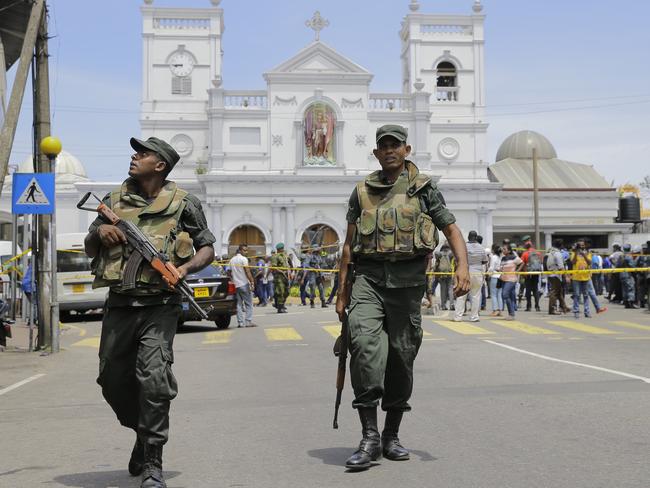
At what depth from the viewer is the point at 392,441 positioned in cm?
550

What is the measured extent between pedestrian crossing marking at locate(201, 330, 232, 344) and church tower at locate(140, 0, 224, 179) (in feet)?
130

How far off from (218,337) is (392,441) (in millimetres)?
10914

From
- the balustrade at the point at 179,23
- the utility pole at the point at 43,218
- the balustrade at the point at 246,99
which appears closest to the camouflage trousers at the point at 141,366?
the utility pole at the point at 43,218

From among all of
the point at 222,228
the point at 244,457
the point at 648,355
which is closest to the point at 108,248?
the point at 244,457

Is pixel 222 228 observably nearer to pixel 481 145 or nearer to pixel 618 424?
pixel 481 145

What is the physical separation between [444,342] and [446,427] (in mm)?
7506

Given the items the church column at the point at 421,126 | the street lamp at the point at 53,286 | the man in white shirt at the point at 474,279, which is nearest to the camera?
the street lamp at the point at 53,286

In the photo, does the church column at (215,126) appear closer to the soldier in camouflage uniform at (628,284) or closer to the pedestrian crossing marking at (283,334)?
the soldier in camouflage uniform at (628,284)

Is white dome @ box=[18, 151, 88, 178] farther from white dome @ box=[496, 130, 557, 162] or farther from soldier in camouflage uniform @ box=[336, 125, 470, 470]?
soldier in camouflage uniform @ box=[336, 125, 470, 470]

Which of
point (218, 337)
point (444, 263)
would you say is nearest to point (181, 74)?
point (444, 263)

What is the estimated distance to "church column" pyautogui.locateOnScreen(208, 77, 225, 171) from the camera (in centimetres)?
5488

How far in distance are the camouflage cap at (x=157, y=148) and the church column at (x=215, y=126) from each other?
164ft

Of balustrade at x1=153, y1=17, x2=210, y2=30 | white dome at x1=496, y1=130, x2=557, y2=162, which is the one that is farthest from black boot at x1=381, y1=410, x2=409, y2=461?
white dome at x1=496, y1=130, x2=557, y2=162

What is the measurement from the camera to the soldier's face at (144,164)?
5172mm
